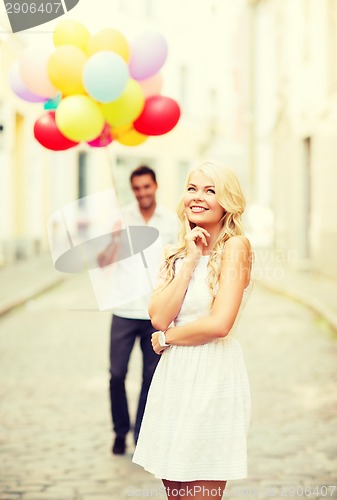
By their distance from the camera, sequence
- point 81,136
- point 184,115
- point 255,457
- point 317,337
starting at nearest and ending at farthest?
point 81,136, point 255,457, point 317,337, point 184,115

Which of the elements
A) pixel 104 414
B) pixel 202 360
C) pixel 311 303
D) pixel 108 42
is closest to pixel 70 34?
pixel 108 42

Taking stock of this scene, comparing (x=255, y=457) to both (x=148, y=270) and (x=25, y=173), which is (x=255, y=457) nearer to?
(x=148, y=270)

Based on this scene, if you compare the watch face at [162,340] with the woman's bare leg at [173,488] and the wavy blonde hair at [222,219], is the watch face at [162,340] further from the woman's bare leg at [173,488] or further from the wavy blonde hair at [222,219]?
the woman's bare leg at [173,488]

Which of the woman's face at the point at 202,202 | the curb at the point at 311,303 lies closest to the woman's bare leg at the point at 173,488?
the woman's face at the point at 202,202

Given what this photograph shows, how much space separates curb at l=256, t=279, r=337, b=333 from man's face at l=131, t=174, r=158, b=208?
5858 mm

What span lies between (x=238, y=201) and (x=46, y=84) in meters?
1.86

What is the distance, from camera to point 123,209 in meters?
5.27

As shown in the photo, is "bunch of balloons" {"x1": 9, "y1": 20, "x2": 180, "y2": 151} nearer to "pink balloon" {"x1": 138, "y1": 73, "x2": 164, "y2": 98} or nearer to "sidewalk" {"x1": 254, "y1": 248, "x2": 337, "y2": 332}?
"pink balloon" {"x1": 138, "y1": 73, "x2": 164, "y2": 98}

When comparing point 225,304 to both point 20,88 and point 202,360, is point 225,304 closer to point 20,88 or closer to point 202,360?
point 202,360

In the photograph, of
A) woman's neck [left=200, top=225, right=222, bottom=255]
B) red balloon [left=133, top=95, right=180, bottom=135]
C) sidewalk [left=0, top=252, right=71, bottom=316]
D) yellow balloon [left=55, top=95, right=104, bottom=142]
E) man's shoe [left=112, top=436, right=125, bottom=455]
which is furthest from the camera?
sidewalk [left=0, top=252, right=71, bottom=316]

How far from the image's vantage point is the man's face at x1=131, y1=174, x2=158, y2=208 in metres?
5.06

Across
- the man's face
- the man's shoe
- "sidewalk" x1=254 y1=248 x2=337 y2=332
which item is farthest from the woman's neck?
"sidewalk" x1=254 y1=248 x2=337 y2=332

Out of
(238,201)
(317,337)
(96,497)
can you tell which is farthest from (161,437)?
(317,337)

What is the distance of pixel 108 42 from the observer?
4402 mm
